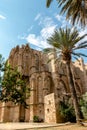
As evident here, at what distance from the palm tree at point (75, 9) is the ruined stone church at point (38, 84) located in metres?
11.8

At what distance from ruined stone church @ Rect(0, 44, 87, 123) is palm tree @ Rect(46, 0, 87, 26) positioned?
1182cm

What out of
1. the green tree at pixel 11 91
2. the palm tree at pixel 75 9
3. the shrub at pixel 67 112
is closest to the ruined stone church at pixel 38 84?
the shrub at pixel 67 112

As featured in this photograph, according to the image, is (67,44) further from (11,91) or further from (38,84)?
(38,84)

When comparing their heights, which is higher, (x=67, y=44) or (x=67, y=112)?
(x=67, y=44)

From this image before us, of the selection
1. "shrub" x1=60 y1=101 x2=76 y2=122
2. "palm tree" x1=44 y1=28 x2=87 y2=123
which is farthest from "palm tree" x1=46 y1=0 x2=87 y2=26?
"shrub" x1=60 y1=101 x2=76 y2=122

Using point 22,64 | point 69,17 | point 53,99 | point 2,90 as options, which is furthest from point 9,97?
point 22,64

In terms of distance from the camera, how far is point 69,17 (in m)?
12.3

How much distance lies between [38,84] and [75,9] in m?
25.5

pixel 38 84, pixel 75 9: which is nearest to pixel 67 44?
pixel 75 9

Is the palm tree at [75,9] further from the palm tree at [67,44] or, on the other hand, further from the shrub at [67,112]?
the shrub at [67,112]

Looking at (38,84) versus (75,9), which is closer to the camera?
(75,9)

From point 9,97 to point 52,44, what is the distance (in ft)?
26.0

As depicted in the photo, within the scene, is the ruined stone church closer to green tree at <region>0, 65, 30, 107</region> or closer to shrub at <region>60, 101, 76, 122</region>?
shrub at <region>60, 101, 76, 122</region>

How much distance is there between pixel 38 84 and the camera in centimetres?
3488
